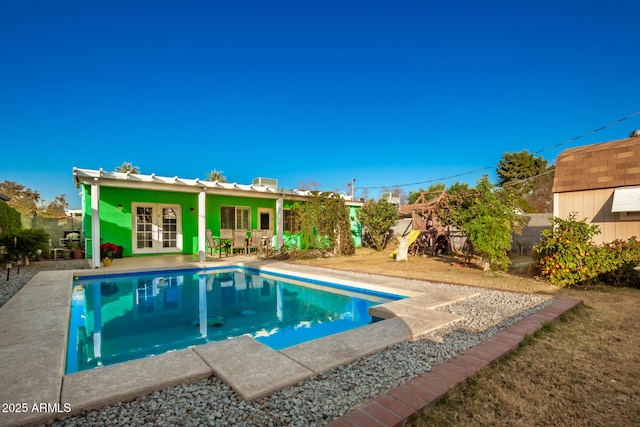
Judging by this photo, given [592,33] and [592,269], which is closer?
[592,269]

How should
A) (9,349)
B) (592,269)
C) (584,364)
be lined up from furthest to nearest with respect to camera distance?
(592,269) → (9,349) → (584,364)

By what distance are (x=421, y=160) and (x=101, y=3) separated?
73.8ft

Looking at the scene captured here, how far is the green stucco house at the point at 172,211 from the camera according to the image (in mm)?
11016

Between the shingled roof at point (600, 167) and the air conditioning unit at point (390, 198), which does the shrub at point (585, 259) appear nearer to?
the shingled roof at point (600, 167)

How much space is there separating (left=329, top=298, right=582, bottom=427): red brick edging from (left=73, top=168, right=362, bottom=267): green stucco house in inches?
377

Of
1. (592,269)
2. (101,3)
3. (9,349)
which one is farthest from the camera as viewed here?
(101,3)

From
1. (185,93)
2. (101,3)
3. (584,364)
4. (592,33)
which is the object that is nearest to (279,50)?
(185,93)

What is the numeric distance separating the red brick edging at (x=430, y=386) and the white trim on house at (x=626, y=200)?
5.77 m

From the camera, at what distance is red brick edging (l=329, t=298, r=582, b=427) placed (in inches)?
80.3

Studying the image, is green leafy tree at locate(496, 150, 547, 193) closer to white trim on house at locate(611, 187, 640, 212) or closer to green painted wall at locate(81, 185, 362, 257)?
white trim on house at locate(611, 187, 640, 212)

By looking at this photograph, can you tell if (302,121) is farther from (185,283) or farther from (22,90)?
(185,283)

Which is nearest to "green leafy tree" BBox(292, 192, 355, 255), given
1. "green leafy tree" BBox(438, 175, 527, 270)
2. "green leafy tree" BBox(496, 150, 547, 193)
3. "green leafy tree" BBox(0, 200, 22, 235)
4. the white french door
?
"green leafy tree" BBox(438, 175, 527, 270)

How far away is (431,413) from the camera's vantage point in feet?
7.14

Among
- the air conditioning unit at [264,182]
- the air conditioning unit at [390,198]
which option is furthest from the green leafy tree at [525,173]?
the air conditioning unit at [264,182]
